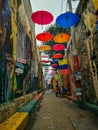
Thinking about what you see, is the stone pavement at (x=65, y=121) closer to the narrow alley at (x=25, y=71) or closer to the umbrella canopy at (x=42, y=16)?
the narrow alley at (x=25, y=71)

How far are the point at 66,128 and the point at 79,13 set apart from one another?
5.59 m

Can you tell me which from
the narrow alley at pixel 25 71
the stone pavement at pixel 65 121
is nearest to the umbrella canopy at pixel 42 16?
the narrow alley at pixel 25 71

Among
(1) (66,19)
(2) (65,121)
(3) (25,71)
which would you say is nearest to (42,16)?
(1) (66,19)

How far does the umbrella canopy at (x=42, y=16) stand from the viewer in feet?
22.5

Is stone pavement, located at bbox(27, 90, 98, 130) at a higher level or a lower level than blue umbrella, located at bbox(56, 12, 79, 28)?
lower

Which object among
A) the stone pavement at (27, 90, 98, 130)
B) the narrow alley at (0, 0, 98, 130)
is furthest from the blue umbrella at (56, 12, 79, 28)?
the stone pavement at (27, 90, 98, 130)

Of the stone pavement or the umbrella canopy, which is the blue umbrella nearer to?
the umbrella canopy

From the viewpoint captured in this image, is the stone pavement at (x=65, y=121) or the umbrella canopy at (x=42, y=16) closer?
the stone pavement at (x=65, y=121)

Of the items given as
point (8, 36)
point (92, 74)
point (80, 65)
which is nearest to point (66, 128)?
point (8, 36)

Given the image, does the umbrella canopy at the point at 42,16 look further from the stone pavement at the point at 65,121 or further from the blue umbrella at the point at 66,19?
the stone pavement at the point at 65,121

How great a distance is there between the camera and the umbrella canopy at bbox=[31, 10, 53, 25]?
6.85 m

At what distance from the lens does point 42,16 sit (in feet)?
22.9

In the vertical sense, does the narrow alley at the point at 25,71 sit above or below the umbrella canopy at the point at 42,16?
below

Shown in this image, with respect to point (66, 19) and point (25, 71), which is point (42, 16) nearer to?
point (66, 19)
